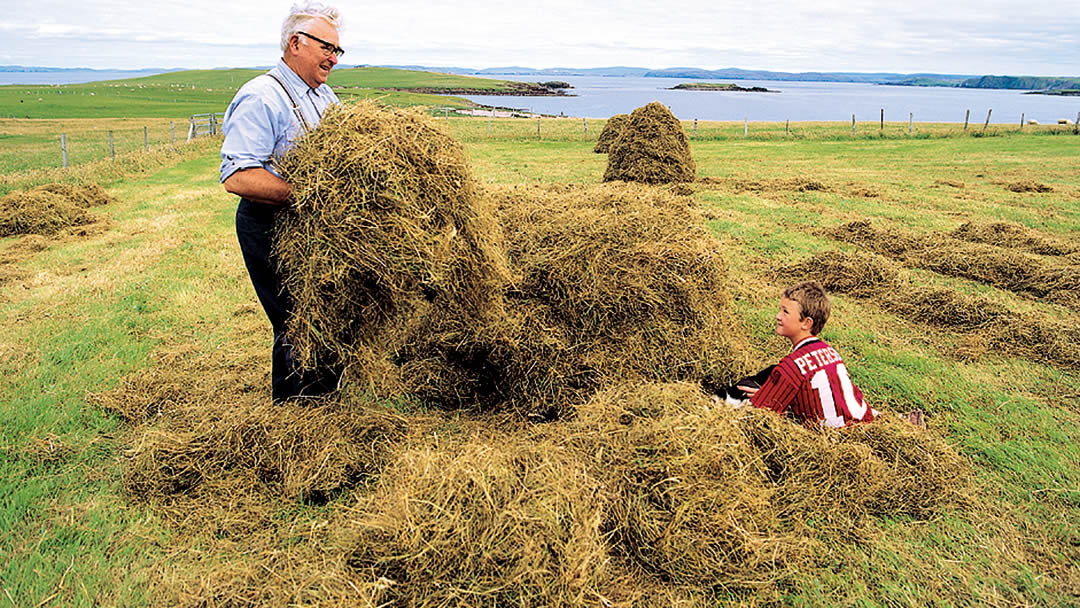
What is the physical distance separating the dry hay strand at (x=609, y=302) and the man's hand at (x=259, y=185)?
169cm

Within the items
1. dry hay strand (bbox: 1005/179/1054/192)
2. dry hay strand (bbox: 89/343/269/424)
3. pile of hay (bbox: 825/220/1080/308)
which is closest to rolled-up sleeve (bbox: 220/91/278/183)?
dry hay strand (bbox: 89/343/269/424)

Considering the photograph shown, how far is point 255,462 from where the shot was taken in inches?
158

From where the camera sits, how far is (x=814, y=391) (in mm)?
4203

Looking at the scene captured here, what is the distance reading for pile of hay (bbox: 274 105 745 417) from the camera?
3641mm

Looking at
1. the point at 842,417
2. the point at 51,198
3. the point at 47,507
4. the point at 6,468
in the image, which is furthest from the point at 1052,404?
the point at 51,198

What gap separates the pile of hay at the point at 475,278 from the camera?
11.9ft

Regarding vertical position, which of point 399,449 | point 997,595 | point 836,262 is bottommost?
point 997,595

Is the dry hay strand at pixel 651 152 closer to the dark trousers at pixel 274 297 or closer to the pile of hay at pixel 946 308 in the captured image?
the pile of hay at pixel 946 308

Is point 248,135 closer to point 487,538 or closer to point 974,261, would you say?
point 487,538

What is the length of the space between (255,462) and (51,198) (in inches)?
429

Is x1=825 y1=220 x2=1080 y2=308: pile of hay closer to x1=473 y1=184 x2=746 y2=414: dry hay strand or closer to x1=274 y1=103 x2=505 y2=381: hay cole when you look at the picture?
x1=473 y1=184 x2=746 y2=414: dry hay strand

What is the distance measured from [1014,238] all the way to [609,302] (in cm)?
861

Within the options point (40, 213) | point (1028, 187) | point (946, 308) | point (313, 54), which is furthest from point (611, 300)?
point (1028, 187)

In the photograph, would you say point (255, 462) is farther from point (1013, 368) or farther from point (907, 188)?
point (907, 188)
